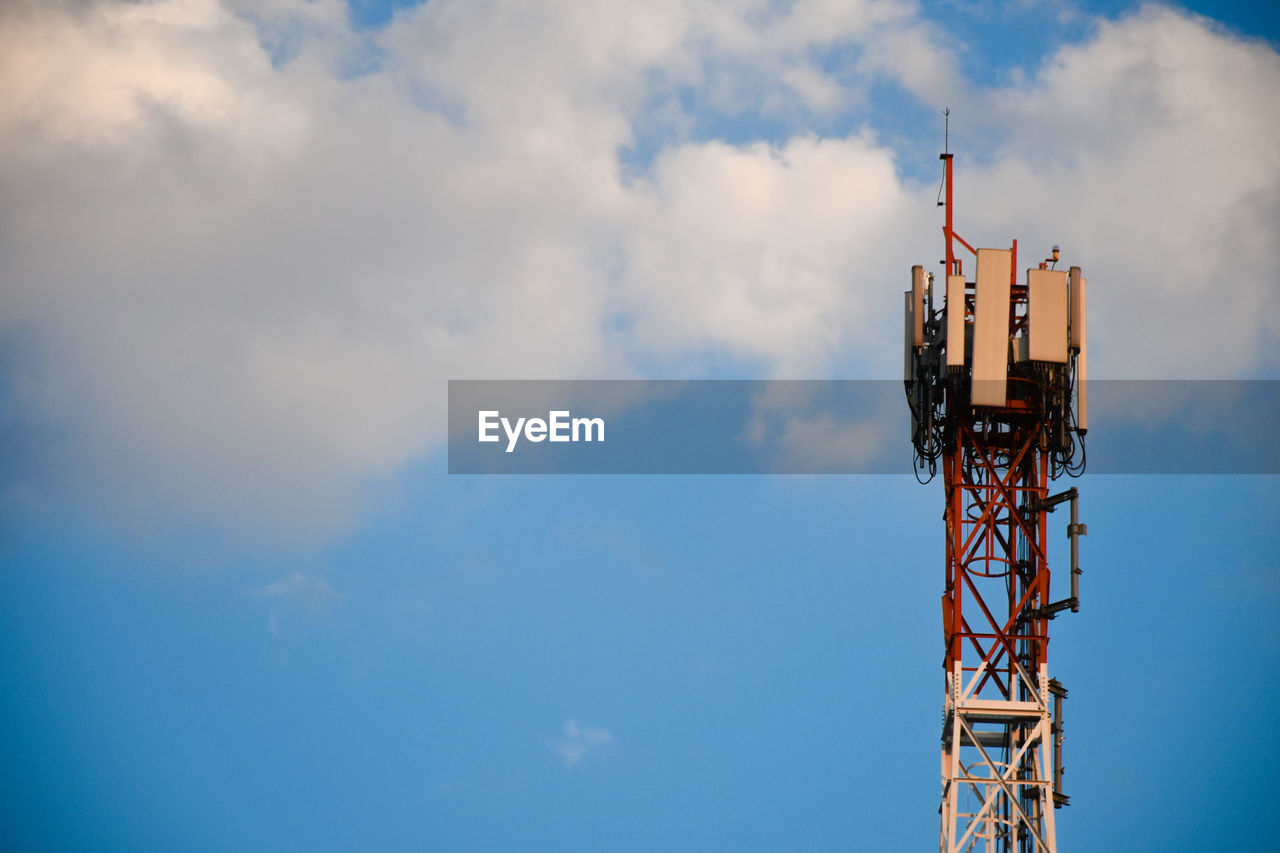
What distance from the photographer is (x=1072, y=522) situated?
5965 inches

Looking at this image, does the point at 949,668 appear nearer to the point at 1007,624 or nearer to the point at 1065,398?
the point at 1007,624

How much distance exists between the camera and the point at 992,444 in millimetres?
153500

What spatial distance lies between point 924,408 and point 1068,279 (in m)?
9.16

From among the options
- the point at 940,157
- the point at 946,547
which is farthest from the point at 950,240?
the point at 946,547

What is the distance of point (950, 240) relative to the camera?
155 m

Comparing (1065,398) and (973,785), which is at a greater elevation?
(1065,398)

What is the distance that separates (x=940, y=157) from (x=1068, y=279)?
10356 mm

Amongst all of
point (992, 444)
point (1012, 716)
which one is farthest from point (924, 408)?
point (1012, 716)

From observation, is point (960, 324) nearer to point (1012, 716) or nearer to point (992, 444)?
point (992, 444)

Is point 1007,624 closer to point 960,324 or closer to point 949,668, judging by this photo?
point 949,668

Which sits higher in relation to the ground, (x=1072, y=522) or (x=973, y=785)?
(x=1072, y=522)

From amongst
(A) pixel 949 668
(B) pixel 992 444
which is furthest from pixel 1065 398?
(A) pixel 949 668

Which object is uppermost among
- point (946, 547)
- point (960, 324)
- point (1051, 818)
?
point (960, 324)

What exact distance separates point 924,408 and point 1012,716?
598 inches
